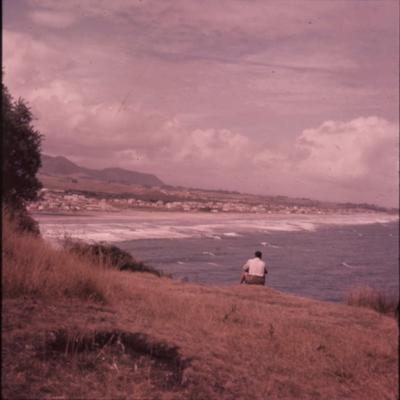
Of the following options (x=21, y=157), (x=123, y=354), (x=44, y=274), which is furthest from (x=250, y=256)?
(x=123, y=354)

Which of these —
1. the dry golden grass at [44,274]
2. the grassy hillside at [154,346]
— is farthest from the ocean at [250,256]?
the grassy hillside at [154,346]

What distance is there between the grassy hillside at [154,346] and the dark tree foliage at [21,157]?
9.90 meters

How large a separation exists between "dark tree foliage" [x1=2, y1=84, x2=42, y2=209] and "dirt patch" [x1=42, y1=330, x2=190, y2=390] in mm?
13410

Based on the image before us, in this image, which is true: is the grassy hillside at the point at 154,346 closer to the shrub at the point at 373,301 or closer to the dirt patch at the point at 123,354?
the dirt patch at the point at 123,354

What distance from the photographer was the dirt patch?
527 cm

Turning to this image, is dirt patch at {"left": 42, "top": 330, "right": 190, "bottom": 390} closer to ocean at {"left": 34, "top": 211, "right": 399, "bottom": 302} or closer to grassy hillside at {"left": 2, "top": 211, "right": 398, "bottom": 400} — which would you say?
grassy hillside at {"left": 2, "top": 211, "right": 398, "bottom": 400}

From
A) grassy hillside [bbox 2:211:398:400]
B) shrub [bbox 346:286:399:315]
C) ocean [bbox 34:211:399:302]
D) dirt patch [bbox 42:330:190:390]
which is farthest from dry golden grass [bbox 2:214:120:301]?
ocean [bbox 34:211:399:302]

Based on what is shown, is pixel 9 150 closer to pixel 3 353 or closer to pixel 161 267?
pixel 3 353

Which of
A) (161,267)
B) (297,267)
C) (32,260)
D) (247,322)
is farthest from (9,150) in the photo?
(297,267)

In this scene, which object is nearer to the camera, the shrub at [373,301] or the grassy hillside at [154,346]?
the grassy hillside at [154,346]

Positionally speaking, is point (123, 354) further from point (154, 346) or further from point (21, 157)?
point (21, 157)

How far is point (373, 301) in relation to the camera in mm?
15547

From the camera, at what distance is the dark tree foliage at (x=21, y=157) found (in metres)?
18.5

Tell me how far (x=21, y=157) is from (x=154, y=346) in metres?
14.8
